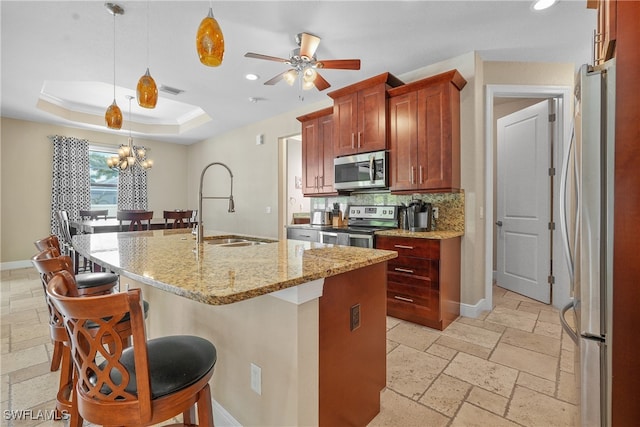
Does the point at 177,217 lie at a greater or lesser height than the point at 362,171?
lesser

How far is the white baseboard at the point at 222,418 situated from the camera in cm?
146

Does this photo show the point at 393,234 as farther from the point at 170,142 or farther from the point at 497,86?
the point at 170,142

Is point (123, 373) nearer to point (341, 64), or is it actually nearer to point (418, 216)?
point (341, 64)

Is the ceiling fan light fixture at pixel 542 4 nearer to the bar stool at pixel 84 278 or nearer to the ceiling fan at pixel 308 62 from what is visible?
the ceiling fan at pixel 308 62

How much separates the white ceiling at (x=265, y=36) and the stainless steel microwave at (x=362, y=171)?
1.05 meters

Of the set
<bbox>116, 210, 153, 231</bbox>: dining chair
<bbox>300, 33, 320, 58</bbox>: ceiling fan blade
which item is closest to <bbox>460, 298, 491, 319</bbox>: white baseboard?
<bbox>300, 33, 320, 58</bbox>: ceiling fan blade

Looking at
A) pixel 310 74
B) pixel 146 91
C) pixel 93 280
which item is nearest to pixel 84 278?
pixel 93 280

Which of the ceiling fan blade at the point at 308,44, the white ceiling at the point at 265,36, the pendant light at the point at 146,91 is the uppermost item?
the white ceiling at the point at 265,36

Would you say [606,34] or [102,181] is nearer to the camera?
[606,34]

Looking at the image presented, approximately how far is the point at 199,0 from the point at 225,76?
4.77 feet

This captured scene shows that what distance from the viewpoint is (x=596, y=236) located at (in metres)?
1.09

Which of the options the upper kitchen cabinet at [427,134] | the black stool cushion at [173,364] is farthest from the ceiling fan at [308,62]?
the black stool cushion at [173,364]

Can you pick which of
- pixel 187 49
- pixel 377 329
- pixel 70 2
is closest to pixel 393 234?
pixel 377 329

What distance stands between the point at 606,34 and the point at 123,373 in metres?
2.05
